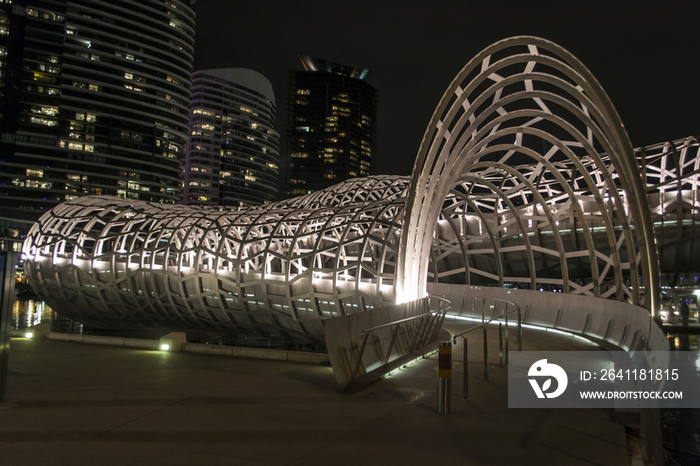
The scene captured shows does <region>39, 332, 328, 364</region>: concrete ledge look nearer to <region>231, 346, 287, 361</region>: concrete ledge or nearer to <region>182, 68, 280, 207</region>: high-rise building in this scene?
<region>231, 346, 287, 361</region>: concrete ledge

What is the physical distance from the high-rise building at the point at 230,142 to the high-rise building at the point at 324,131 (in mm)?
10108

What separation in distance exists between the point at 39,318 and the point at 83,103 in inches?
2714

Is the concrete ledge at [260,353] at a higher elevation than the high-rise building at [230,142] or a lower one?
lower

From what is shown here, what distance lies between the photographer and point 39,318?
36750 millimetres

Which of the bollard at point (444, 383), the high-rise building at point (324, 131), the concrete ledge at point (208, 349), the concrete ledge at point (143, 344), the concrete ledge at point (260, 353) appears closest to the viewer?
the bollard at point (444, 383)

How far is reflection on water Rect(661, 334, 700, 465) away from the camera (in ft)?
21.4

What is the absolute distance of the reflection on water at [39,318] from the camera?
107 feet

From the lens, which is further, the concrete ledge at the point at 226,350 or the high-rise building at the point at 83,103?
the high-rise building at the point at 83,103

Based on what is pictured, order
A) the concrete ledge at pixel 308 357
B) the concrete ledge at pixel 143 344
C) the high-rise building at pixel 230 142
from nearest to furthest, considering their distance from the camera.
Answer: the concrete ledge at pixel 308 357 → the concrete ledge at pixel 143 344 → the high-rise building at pixel 230 142

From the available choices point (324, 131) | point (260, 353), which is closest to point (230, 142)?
point (324, 131)

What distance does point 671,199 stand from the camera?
103ft

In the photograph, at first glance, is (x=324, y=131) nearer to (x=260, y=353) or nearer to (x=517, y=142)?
(x=517, y=142)

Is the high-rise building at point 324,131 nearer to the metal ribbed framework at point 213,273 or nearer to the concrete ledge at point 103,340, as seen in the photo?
the metal ribbed framework at point 213,273

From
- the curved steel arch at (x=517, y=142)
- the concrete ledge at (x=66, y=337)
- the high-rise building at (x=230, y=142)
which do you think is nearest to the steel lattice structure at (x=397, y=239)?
the curved steel arch at (x=517, y=142)
